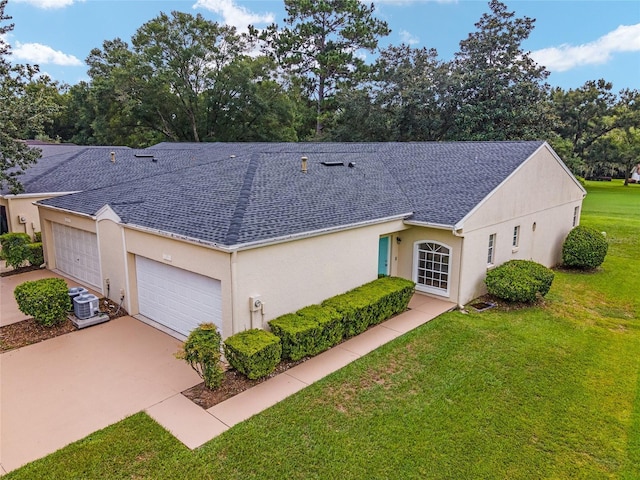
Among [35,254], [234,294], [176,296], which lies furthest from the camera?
[35,254]

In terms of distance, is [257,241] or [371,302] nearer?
Answer: [257,241]

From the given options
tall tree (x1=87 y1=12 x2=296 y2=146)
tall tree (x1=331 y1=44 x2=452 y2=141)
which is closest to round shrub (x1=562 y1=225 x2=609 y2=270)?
tall tree (x1=331 y1=44 x2=452 y2=141)

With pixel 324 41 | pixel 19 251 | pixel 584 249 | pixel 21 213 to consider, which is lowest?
pixel 584 249

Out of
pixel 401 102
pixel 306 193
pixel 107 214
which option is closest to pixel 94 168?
pixel 107 214

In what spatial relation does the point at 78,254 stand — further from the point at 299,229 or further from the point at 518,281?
the point at 518,281

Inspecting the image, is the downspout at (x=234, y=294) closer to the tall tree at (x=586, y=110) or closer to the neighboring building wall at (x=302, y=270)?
the neighboring building wall at (x=302, y=270)

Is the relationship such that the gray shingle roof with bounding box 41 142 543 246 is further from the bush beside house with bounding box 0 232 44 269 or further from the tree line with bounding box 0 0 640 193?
the tree line with bounding box 0 0 640 193

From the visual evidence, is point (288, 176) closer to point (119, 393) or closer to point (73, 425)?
point (119, 393)
